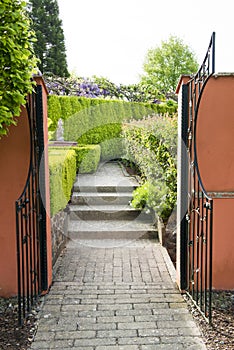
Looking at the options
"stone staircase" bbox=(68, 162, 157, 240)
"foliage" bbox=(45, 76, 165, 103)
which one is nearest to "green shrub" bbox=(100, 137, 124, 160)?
"foliage" bbox=(45, 76, 165, 103)

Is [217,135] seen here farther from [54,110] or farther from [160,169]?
[54,110]

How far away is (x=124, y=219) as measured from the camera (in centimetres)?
661

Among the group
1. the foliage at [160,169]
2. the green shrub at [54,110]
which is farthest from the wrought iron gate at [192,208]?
the green shrub at [54,110]

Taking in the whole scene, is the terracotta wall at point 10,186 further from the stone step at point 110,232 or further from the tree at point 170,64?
the tree at point 170,64

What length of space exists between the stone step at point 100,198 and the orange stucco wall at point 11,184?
10.6 feet

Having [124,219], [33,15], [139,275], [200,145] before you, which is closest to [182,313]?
[139,275]

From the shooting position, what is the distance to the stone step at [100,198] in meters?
7.04

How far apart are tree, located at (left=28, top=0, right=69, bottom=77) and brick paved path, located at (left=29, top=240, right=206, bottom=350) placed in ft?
60.4

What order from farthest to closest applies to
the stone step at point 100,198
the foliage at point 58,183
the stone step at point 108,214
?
the stone step at point 100,198 → the stone step at point 108,214 → the foliage at point 58,183

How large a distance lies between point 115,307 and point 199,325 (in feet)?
2.69

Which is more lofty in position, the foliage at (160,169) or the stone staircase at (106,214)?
the foliage at (160,169)

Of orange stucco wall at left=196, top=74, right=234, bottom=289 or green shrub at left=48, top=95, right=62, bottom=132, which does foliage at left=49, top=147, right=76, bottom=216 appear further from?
green shrub at left=48, top=95, right=62, bottom=132

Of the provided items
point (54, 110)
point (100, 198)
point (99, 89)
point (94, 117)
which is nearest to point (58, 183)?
point (100, 198)

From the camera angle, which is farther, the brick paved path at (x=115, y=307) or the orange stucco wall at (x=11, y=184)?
the orange stucco wall at (x=11, y=184)
